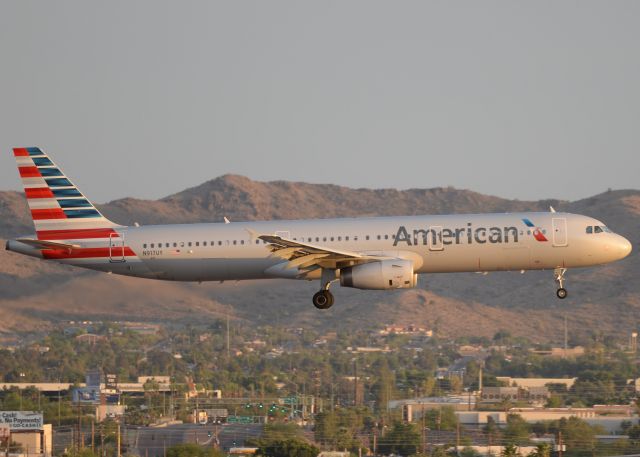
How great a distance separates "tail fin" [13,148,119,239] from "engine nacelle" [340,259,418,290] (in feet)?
42.3

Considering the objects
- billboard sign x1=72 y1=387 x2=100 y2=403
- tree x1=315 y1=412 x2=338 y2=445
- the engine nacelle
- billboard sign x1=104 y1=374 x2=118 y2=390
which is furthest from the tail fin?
billboard sign x1=104 y1=374 x2=118 y2=390

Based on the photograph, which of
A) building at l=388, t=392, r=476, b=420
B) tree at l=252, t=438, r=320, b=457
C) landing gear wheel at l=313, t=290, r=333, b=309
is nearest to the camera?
landing gear wheel at l=313, t=290, r=333, b=309

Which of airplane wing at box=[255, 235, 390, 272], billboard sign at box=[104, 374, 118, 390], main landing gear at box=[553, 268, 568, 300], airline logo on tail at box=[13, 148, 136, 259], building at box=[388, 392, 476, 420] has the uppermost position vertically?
airline logo on tail at box=[13, 148, 136, 259]

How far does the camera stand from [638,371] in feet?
588

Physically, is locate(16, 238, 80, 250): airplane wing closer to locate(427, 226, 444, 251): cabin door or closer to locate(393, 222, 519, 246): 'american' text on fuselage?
locate(393, 222, 519, 246): 'american' text on fuselage

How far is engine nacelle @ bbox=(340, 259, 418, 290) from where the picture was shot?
60469mm

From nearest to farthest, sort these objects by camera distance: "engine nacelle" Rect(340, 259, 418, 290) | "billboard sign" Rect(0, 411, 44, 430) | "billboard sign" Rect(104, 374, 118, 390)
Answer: "engine nacelle" Rect(340, 259, 418, 290)
"billboard sign" Rect(0, 411, 44, 430)
"billboard sign" Rect(104, 374, 118, 390)

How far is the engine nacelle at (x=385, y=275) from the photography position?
6047cm

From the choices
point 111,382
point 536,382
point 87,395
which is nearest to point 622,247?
point 87,395

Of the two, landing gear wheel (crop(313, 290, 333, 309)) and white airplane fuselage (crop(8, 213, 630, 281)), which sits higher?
white airplane fuselage (crop(8, 213, 630, 281))

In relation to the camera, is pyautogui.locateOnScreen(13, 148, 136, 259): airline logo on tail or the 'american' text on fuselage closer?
the 'american' text on fuselage

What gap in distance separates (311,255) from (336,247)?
1703 millimetres

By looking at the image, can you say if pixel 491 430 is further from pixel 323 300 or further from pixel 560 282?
pixel 323 300

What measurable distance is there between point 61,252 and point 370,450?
160 feet
